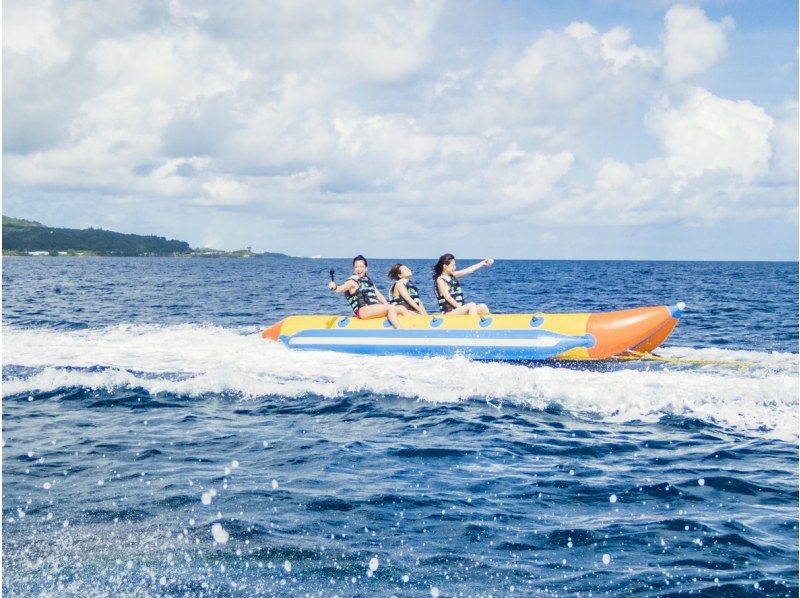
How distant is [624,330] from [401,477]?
5828 millimetres

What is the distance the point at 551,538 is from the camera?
4.52 metres

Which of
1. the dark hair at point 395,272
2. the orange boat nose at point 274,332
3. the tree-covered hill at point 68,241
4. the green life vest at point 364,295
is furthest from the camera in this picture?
the tree-covered hill at point 68,241

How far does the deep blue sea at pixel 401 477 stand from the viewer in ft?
13.6

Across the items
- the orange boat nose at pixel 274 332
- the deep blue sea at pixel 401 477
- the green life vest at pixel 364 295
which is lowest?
the deep blue sea at pixel 401 477

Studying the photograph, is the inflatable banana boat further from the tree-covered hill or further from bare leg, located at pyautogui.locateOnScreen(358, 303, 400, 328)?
the tree-covered hill

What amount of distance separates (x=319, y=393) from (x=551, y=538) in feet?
16.3

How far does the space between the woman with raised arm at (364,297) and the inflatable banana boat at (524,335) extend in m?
0.21

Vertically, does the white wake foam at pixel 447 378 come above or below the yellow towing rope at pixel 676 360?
below

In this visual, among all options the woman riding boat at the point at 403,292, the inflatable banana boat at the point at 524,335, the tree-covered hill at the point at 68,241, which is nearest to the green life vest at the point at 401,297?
the woman riding boat at the point at 403,292

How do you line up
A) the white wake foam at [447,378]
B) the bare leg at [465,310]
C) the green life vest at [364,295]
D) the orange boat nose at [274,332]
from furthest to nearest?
the orange boat nose at [274,332], the green life vest at [364,295], the bare leg at [465,310], the white wake foam at [447,378]

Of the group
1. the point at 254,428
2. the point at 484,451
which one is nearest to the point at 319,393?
the point at 254,428

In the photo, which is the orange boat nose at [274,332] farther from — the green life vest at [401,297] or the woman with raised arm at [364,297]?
the green life vest at [401,297]

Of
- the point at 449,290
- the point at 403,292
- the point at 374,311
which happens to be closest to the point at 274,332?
the point at 374,311

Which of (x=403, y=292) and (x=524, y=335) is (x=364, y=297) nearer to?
Answer: (x=403, y=292)
